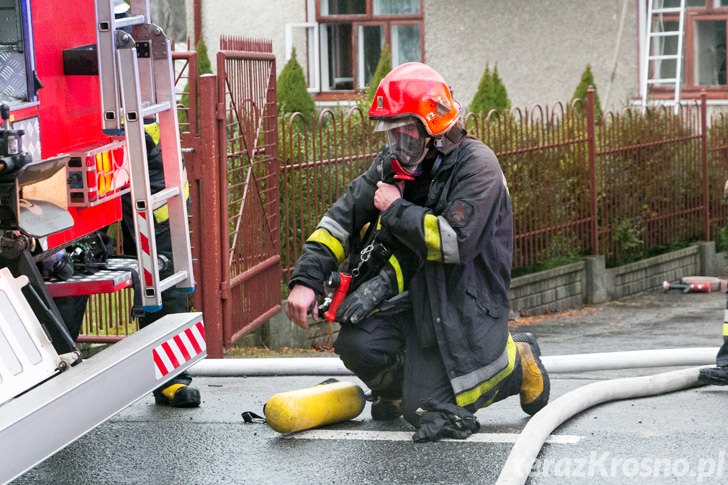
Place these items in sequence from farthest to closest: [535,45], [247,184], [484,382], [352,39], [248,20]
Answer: [248,20] → [352,39] → [535,45] → [247,184] → [484,382]

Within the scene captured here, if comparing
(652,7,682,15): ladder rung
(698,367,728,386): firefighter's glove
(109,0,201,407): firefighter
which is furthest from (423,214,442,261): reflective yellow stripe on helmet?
(652,7,682,15): ladder rung

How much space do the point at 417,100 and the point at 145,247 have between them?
1262mm

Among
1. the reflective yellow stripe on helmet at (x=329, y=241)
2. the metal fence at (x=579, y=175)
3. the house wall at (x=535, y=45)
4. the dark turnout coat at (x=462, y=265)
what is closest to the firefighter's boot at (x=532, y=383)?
the dark turnout coat at (x=462, y=265)

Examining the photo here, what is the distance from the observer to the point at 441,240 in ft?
16.8

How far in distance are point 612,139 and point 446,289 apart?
7.92 m

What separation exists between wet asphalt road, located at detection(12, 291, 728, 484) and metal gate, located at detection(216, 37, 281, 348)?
5.64 feet

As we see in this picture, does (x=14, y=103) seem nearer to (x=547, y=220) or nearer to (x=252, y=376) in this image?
(x=252, y=376)

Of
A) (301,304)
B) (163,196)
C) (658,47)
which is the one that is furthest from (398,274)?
(658,47)

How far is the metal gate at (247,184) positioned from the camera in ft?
25.6

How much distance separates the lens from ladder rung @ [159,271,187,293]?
16.7ft

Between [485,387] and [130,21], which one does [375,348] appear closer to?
[485,387]

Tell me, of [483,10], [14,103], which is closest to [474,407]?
[14,103]

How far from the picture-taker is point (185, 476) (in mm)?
4875

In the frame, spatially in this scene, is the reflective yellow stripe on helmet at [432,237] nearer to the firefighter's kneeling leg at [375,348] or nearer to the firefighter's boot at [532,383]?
the firefighter's kneeling leg at [375,348]
